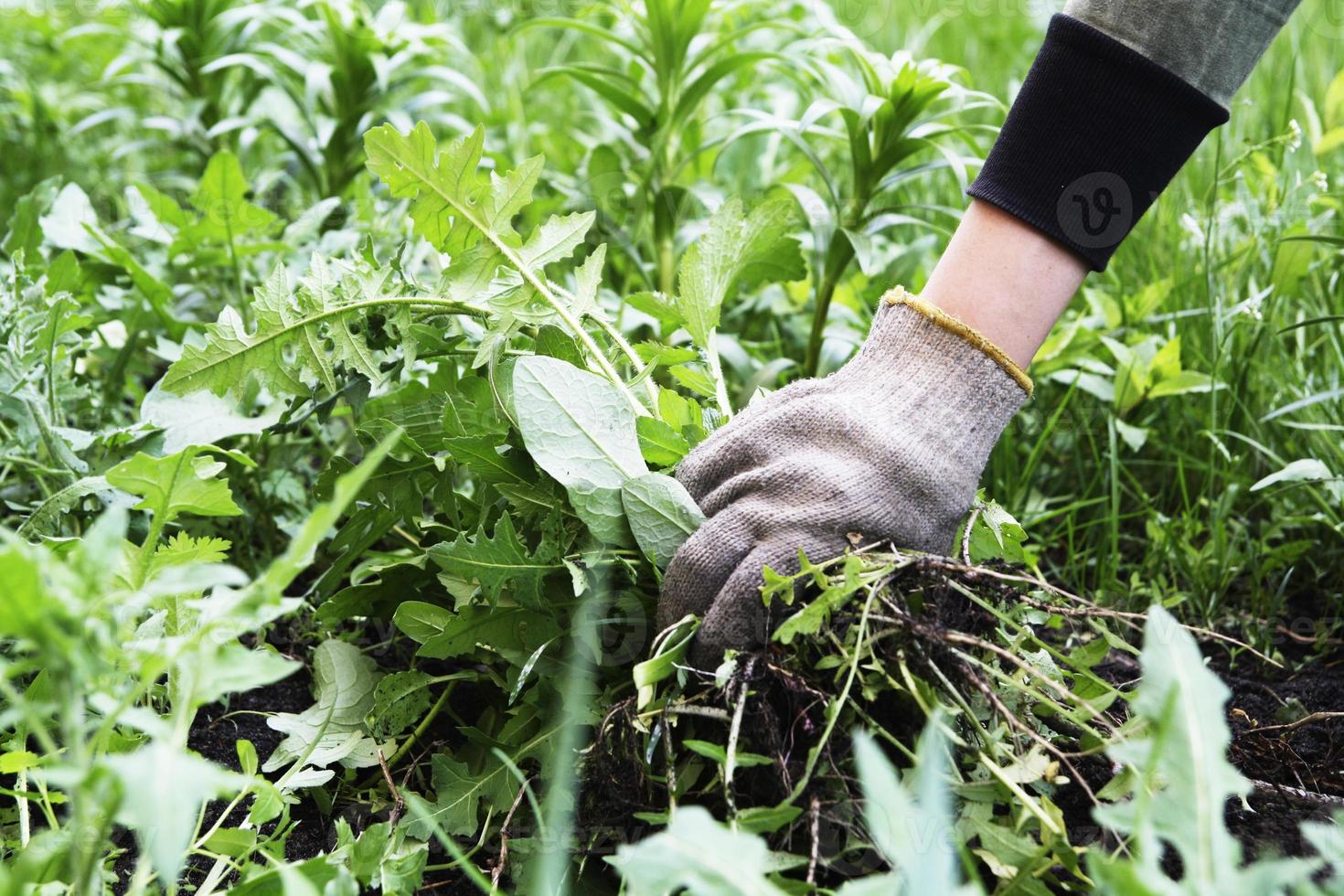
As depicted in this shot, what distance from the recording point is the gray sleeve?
114cm

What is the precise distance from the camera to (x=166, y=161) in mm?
3146

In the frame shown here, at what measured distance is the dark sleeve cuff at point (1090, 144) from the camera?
3.85 ft

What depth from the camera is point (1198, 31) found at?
3.75 ft

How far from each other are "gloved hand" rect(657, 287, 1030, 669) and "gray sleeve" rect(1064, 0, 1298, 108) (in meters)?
0.35

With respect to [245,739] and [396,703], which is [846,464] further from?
[245,739]

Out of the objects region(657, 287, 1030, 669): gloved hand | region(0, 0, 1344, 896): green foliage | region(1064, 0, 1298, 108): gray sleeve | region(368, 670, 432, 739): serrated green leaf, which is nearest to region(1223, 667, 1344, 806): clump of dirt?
region(0, 0, 1344, 896): green foliage

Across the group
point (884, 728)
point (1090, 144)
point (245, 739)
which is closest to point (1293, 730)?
point (884, 728)

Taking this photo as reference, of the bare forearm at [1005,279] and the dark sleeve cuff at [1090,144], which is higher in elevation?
the dark sleeve cuff at [1090,144]

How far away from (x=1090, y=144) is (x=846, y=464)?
453 mm

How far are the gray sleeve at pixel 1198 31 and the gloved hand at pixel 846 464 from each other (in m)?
0.35

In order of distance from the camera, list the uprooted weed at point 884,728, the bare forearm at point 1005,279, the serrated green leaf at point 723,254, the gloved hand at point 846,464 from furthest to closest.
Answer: the serrated green leaf at point 723,254
the bare forearm at point 1005,279
the gloved hand at point 846,464
the uprooted weed at point 884,728

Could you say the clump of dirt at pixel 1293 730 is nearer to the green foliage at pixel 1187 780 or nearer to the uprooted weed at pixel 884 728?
the uprooted weed at pixel 884 728

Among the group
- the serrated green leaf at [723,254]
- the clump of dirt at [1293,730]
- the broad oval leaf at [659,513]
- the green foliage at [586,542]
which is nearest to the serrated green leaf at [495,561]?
the green foliage at [586,542]

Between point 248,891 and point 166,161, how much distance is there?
2771 millimetres
